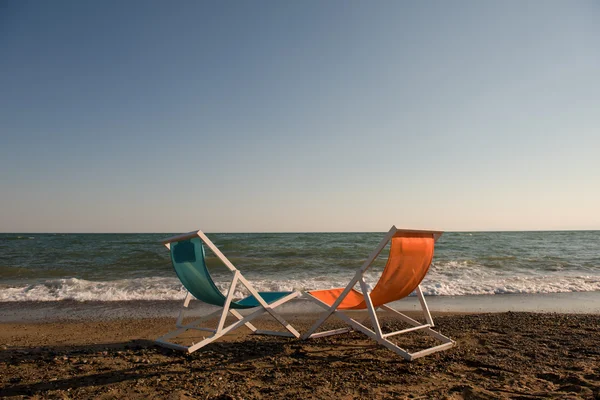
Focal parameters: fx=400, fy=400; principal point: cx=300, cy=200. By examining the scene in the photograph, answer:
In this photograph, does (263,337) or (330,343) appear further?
(263,337)

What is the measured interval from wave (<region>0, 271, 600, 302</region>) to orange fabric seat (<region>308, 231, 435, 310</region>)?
4862 mm

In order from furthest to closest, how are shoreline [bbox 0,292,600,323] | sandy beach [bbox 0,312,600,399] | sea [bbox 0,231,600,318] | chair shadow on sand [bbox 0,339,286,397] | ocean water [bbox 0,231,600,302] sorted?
1. ocean water [bbox 0,231,600,302]
2. sea [bbox 0,231,600,318]
3. shoreline [bbox 0,292,600,323]
4. chair shadow on sand [bbox 0,339,286,397]
5. sandy beach [bbox 0,312,600,399]

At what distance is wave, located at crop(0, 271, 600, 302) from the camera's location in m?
8.35

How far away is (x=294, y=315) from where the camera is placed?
6238 millimetres

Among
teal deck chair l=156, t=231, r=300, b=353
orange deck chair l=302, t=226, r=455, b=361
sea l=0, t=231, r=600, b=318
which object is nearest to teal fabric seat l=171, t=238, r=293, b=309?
teal deck chair l=156, t=231, r=300, b=353

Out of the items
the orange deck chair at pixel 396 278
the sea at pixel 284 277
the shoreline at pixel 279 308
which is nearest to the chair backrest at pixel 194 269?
the orange deck chair at pixel 396 278

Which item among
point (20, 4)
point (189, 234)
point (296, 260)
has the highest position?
point (20, 4)

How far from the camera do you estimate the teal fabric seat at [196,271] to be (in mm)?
3834

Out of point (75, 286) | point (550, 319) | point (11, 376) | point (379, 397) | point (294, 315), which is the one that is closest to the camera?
point (379, 397)

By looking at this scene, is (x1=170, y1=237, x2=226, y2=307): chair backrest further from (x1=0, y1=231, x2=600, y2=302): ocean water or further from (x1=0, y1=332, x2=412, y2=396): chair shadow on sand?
(x1=0, y1=231, x2=600, y2=302): ocean water

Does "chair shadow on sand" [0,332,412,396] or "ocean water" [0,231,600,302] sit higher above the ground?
"chair shadow on sand" [0,332,412,396]

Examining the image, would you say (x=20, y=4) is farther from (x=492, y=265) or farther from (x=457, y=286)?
(x=492, y=265)

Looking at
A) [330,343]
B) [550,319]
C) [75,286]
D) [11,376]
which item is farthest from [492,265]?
[11,376]

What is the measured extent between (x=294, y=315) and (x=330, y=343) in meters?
2.10
